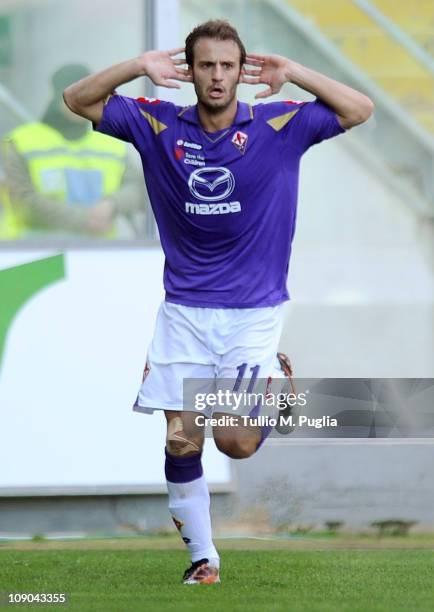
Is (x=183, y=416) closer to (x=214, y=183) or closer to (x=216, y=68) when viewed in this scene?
(x=214, y=183)

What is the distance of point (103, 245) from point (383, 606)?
375 centimetres

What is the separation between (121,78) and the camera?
6586 millimetres

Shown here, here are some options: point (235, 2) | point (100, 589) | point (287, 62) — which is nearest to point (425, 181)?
point (235, 2)

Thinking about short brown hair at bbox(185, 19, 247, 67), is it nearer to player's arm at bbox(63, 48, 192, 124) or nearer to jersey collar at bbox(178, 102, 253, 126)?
player's arm at bbox(63, 48, 192, 124)

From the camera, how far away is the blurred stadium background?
892 cm

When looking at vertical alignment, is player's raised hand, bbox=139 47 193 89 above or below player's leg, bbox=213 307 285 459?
above

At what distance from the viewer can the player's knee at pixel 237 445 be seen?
662cm

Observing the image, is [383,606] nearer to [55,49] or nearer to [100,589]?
[100,589]

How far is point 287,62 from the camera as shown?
6570 millimetres

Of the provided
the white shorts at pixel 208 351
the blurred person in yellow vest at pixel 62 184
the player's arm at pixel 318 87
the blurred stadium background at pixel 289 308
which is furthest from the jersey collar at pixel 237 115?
the blurred person in yellow vest at pixel 62 184

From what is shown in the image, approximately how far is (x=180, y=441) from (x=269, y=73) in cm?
155

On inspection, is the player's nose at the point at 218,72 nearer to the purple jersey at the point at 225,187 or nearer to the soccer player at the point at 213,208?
the soccer player at the point at 213,208

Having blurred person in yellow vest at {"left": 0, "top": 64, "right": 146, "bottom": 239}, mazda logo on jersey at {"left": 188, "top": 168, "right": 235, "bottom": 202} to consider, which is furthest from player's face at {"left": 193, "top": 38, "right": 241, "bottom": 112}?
blurred person in yellow vest at {"left": 0, "top": 64, "right": 146, "bottom": 239}

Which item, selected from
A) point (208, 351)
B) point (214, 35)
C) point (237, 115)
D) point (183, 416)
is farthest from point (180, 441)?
point (214, 35)
